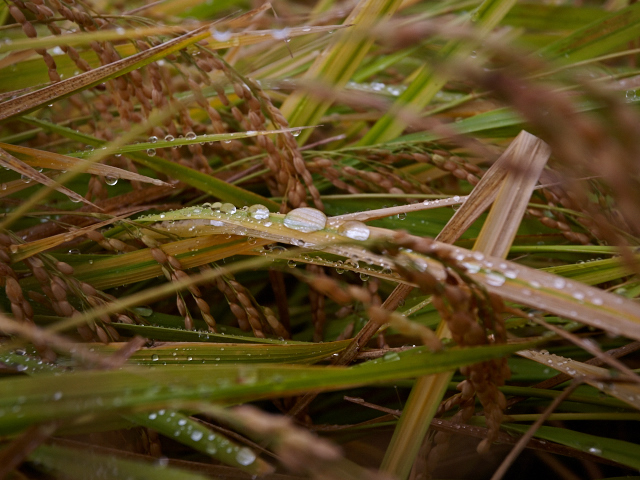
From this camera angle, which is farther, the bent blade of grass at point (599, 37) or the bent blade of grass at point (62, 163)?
the bent blade of grass at point (599, 37)

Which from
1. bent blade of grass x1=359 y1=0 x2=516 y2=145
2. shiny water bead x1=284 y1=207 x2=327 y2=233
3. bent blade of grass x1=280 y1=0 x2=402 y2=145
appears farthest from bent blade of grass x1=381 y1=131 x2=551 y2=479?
bent blade of grass x1=280 y1=0 x2=402 y2=145

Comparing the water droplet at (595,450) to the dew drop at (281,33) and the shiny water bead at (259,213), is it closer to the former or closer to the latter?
the shiny water bead at (259,213)

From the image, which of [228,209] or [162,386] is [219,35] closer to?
[228,209]

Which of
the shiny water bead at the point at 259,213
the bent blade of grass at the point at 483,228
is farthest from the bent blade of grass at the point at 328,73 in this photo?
the bent blade of grass at the point at 483,228

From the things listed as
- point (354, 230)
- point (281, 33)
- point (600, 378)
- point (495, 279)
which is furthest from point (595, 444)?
point (281, 33)

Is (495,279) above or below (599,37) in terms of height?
below

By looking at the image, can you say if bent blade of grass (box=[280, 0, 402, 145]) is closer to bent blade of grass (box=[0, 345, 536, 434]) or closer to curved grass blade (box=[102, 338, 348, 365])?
curved grass blade (box=[102, 338, 348, 365])
